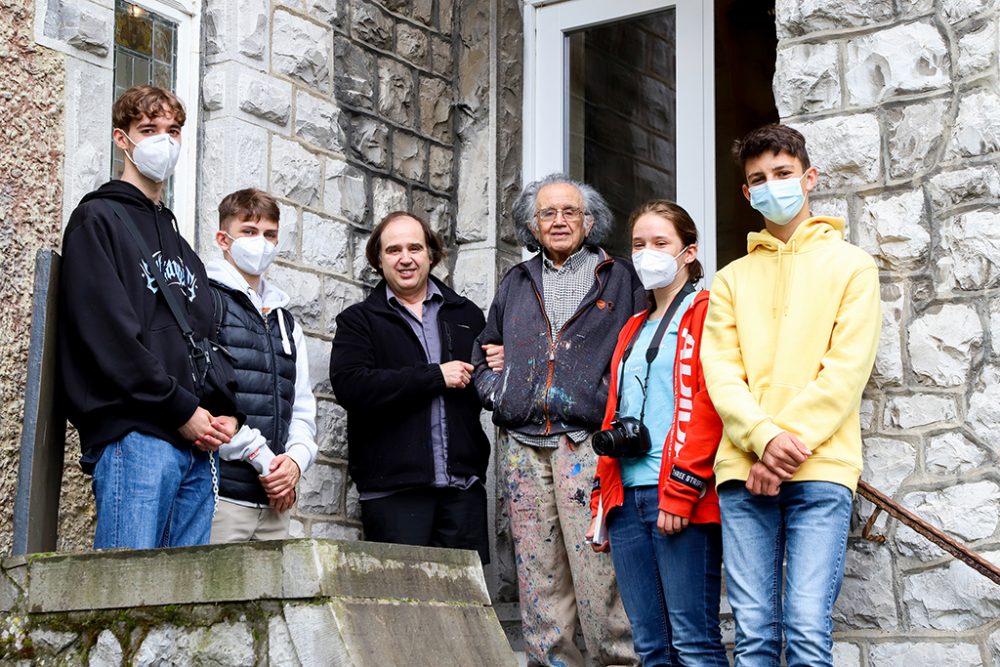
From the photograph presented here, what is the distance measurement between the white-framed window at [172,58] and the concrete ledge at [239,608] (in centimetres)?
204

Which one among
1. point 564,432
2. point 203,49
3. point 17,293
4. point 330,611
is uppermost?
point 203,49

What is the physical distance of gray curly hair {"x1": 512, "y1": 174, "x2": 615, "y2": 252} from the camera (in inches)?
196

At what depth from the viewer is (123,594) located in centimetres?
314

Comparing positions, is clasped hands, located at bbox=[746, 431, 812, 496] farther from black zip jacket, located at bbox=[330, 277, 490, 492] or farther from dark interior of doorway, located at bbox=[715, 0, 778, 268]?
dark interior of doorway, located at bbox=[715, 0, 778, 268]

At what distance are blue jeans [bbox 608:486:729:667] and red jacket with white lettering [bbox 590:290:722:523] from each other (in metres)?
0.06

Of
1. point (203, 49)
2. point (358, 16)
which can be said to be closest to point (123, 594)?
point (203, 49)

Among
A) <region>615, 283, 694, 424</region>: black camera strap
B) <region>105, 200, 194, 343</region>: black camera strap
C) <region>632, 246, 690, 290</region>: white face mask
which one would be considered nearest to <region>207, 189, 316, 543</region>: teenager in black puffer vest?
<region>105, 200, 194, 343</region>: black camera strap

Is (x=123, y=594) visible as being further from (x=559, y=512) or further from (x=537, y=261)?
(x=537, y=261)

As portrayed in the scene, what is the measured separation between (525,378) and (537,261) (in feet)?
1.55

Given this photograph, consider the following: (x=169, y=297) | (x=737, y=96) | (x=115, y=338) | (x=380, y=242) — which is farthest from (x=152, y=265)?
(x=737, y=96)

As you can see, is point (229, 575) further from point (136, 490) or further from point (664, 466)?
point (664, 466)

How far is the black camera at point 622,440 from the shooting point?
4.02 m

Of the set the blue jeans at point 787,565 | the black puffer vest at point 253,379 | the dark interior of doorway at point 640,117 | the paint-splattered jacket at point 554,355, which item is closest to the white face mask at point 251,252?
the black puffer vest at point 253,379

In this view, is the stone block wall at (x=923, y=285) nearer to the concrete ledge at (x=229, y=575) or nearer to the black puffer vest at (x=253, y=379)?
the concrete ledge at (x=229, y=575)
